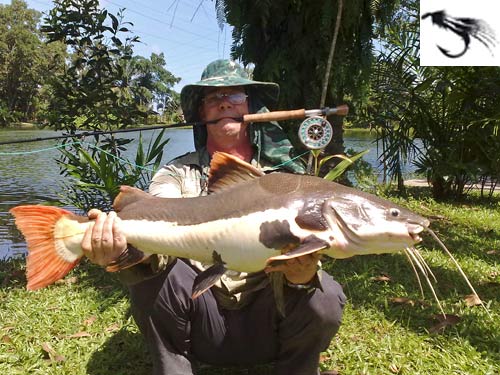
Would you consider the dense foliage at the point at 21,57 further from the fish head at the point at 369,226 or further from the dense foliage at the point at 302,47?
the fish head at the point at 369,226

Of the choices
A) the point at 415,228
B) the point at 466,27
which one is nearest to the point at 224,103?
the point at 415,228

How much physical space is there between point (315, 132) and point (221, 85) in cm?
60

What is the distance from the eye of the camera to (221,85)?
2654 mm

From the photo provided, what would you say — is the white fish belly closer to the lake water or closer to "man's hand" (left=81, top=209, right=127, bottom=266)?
"man's hand" (left=81, top=209, right=127, bottom=266)

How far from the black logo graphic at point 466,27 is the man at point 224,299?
192 inches

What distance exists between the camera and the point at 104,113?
19.5 feet

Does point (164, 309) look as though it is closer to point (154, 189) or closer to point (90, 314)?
point (154, 189)

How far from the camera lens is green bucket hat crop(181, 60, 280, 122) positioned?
106 inches

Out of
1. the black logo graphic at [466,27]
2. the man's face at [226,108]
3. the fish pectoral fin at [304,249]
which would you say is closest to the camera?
the fish pectoral fin at [304,249]

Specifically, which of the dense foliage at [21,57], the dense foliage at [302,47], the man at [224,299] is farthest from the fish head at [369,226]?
the dense foliage at [21,57]

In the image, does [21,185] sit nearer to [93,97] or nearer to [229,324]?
[93,97]

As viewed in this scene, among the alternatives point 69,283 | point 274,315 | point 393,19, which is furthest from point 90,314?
point 393,19

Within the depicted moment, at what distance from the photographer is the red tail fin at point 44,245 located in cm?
215

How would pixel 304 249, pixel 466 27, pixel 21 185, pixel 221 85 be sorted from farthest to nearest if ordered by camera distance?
1. pixel 21 185
2. pixel 466 27
3. pixel 221 85
4. pixel 304 249
